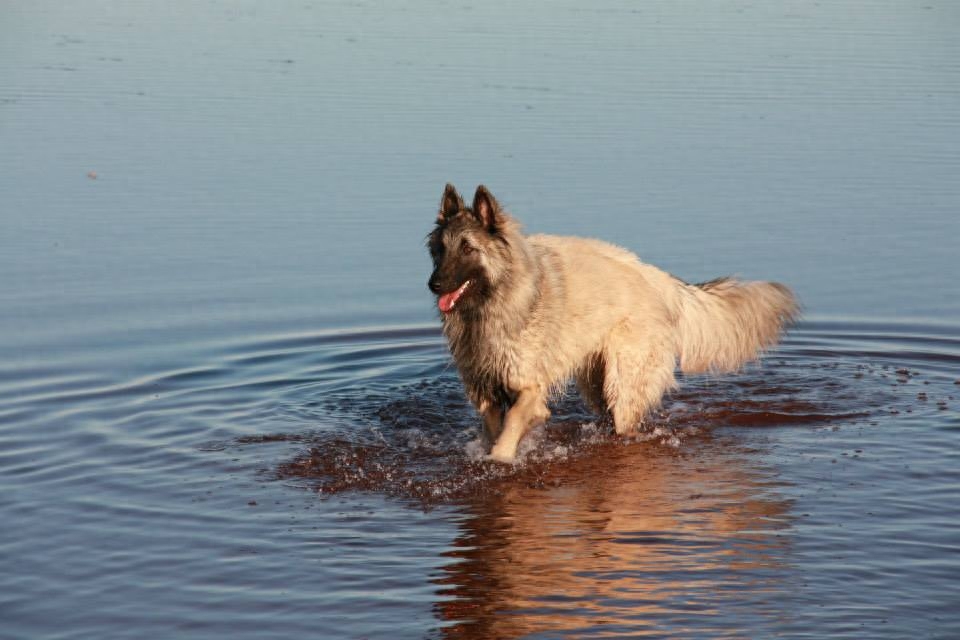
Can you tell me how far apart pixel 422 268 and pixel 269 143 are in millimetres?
5091

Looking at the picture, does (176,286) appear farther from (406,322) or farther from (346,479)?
(346,479)

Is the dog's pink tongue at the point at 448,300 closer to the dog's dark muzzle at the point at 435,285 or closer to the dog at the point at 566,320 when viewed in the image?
the dog at the point at 566,320

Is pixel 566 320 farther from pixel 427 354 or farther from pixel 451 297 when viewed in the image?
pixel 427 354

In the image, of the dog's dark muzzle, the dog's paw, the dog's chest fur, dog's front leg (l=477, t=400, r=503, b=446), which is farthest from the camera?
dog's front leg (l=477, t=400, r=503, b=446)

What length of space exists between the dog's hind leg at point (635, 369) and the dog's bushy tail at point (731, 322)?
284mm

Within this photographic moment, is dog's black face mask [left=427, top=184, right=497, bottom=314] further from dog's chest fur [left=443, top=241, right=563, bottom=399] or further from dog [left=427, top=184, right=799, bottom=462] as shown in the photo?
dog's chest fur [left=443, top=241, right=563, bottom=399]

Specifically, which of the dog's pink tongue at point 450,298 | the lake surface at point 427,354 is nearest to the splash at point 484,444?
the lake surface at point 427,354

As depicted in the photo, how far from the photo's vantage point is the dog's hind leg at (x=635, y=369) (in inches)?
376

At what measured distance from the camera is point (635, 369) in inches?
378

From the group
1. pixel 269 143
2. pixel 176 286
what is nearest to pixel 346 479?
pixel 176 286

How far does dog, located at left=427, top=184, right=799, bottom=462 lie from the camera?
29.1ft

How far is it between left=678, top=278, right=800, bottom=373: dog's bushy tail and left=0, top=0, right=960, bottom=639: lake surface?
21.4 inches

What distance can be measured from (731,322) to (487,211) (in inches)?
90.4

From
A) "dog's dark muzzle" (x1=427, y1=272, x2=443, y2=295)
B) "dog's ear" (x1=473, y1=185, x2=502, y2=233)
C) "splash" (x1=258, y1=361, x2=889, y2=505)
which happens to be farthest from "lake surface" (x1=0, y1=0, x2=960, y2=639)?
"dog's ear" (x1=473, y1=185, x2=502, y2=233)
